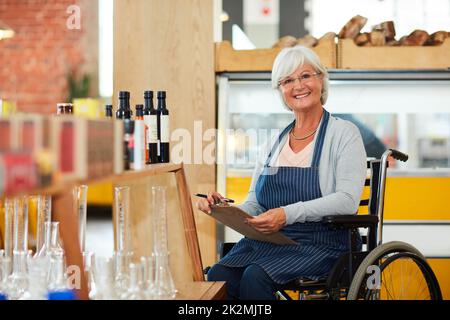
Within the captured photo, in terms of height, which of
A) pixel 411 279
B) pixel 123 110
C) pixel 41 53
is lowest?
pixel 411 279

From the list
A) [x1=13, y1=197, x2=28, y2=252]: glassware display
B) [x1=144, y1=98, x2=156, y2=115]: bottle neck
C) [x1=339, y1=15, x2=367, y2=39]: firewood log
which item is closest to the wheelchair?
[x1=144, y1=98, x2=156, y2=115]: bottle neck

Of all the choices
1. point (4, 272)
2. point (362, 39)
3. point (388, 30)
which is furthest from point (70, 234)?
point (388, 30)

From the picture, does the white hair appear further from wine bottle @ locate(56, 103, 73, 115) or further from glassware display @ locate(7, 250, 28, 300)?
glassware display @ locate(7, 250, 28, 300)

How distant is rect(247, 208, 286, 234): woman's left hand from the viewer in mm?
2465

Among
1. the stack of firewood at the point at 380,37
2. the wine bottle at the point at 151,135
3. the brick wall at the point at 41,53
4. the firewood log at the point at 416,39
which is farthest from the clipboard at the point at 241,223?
the brick wall at the point at 41,53

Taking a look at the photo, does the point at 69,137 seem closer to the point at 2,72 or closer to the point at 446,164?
the point at 446,164

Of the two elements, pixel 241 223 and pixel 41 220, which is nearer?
pixel 41 220

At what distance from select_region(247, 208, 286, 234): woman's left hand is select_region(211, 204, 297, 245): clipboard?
0.02 meters

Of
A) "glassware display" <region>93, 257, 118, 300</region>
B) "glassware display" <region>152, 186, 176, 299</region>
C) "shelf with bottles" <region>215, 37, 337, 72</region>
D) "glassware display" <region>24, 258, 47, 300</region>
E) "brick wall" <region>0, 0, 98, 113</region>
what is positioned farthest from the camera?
"brick wall" <region>0, 0, 98, 113</region>

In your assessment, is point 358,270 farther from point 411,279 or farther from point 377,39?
point 377,39

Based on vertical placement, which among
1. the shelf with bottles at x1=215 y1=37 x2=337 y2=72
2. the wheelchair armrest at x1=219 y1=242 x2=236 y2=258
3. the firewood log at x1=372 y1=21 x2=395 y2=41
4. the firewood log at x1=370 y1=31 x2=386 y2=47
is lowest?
the wheelchair armrest at x1=219 y1=242 x2=236 y2=258

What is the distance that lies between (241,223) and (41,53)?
552 cm

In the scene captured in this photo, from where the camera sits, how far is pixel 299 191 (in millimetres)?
2699
